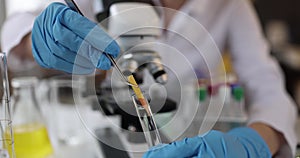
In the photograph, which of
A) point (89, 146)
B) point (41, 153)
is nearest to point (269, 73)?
point (89, 146)

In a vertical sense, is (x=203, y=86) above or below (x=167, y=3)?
below

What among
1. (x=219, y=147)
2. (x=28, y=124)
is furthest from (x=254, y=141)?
(x=28, y=124)

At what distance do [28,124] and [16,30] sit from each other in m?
0.22

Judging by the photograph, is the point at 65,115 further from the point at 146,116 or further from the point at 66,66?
the point at 146,116

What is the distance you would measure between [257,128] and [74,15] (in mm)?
498

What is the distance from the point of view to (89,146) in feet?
2.72

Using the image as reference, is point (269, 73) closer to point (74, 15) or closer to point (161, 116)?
point (161, 116)

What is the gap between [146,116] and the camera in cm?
54

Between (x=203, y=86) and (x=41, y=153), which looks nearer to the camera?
(x=41, y=153)

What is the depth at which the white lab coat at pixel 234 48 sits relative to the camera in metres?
0.79

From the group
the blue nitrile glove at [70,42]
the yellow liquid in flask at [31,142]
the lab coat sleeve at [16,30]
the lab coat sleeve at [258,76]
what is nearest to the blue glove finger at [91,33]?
the blue nitrile glove at [70,42]

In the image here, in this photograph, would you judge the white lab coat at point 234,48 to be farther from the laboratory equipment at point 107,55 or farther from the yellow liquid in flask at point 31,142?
the yellow liquid in flask at point 31,142

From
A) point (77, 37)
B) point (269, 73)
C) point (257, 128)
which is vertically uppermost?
point (77, 37)

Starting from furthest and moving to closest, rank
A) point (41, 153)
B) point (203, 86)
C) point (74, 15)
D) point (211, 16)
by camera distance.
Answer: point (211, 16) → point (203, 86) → point (41, 153) → point (74, 15)
